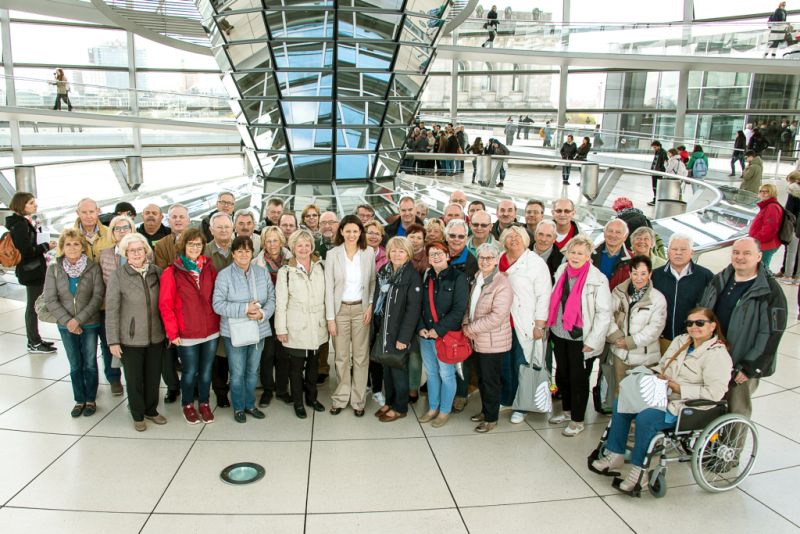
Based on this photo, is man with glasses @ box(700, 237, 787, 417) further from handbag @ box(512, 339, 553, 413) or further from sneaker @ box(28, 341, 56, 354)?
sneaker @ box(28, 341, 56, 354)

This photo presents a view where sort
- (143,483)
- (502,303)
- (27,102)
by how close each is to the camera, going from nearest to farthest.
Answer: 1. (143,483)
2. (502,303)
3. (27,102)

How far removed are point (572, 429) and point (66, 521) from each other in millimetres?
3706

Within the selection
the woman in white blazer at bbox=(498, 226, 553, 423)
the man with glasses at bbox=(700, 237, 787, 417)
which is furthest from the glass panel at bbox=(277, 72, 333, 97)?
the man with glasses at bbox=(700, 237, 787, 417)

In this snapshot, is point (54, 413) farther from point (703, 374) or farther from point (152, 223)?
point (703, 374)

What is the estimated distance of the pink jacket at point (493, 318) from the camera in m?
4.88

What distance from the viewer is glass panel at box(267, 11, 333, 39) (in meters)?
9.20

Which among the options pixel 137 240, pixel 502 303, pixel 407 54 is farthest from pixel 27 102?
pixel 502 303

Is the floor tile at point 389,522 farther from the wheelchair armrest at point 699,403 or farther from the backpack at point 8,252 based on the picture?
the backpack at point 8,252

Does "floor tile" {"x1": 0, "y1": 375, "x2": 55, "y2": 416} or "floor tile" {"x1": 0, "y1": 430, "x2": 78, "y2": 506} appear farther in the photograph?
"floor tile" {"x1": 0, "y1": 375, "x2": 55, "y2": 416}

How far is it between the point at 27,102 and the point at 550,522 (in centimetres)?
2203

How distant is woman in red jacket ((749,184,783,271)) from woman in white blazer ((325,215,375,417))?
20.3 ft

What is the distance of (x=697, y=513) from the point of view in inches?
154

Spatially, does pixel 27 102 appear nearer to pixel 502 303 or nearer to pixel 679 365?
pixel 502 303

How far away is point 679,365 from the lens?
4.19 m
